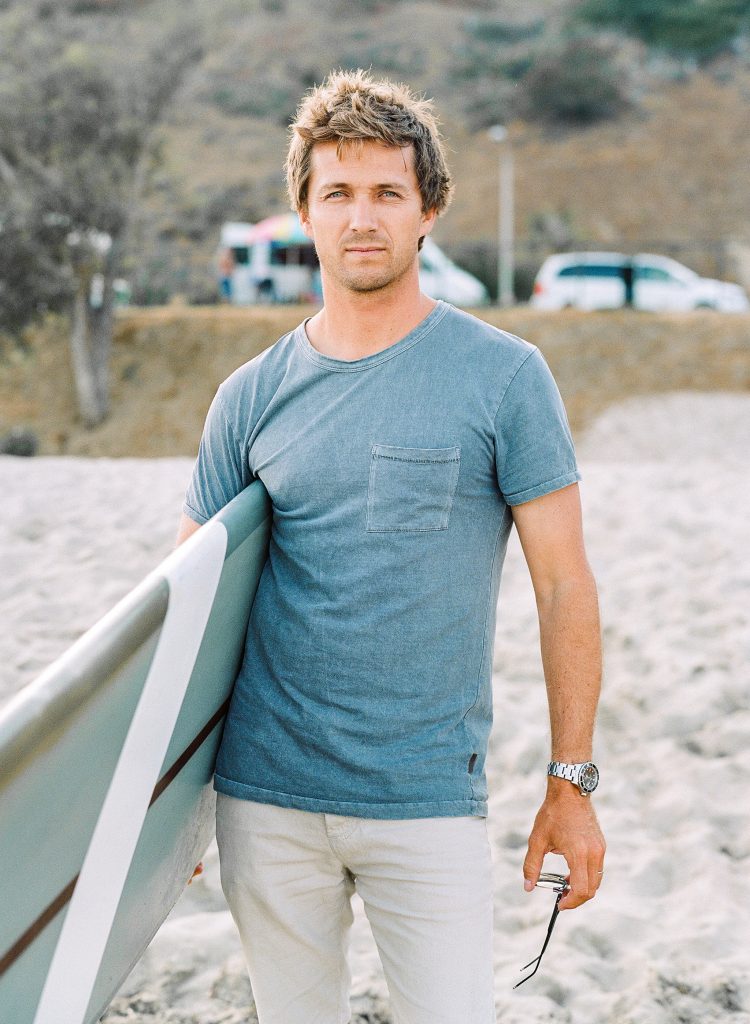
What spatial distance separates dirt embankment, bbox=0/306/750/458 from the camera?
62.8ft

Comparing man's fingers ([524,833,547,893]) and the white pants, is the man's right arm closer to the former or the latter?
the white pants

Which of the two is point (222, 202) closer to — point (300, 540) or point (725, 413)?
point (725, 413)

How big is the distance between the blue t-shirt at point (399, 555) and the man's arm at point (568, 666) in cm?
8

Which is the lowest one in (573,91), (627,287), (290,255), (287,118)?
(627,287)

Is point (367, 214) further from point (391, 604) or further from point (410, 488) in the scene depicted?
point (391, 604)

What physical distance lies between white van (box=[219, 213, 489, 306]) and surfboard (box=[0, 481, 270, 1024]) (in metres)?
20.7

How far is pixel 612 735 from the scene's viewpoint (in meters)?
4.64

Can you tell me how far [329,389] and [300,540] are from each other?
0.27 meters

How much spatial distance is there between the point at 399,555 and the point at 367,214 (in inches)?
22.9

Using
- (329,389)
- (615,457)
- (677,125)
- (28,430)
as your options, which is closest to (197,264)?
(28,430)

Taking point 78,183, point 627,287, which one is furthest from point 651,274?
point 78,183

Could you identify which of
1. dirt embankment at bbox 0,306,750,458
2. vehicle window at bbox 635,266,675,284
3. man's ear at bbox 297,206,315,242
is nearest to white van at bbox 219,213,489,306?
dirt embankment at bbox 0,306,750,458

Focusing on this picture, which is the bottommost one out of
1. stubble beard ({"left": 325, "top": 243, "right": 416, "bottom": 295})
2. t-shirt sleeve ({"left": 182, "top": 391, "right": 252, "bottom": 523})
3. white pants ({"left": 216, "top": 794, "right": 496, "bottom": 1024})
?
white pants ({"left": 216, "top": 794, "right": 496, "bottom": 1024})

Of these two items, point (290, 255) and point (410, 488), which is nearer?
point (410, 488)
